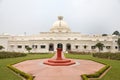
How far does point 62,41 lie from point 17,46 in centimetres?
1835

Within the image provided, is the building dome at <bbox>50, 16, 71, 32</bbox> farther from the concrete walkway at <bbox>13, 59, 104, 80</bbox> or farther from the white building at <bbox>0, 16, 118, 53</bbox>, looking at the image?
the concrete walkway at <bbox>13, 59, 104, 80</bbox>

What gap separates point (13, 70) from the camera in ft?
49.8

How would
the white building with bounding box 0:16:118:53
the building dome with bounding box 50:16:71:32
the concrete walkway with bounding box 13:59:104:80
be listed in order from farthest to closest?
1. the building dome with bounding box 50:16:71:32
2. the white building with bounding box 0:16:118:53
3. the concrete walkway with bounding box 13:59:104:80

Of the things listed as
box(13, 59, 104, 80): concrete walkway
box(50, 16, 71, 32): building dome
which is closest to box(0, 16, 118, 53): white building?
box(50, 16, 71, 32): building dome

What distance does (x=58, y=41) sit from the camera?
58062 mm

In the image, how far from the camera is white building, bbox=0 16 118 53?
2285 inches

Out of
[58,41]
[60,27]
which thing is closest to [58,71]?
[58,41]

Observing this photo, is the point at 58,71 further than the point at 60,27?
No

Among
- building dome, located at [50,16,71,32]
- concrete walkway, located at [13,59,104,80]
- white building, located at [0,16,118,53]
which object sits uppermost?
building dome, located at [50,16,71,32]

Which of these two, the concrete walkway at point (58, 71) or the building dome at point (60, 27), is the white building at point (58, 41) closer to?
the building dome at point (60, 27)

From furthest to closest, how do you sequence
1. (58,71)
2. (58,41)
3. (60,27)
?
(60,27) → (58,41) → (58,71)

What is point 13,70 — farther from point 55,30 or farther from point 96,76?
point 55,30

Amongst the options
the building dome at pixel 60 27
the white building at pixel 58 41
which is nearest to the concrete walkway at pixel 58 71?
the white building at pixel 58 41

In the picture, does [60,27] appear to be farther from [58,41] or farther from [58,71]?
[58,71]
